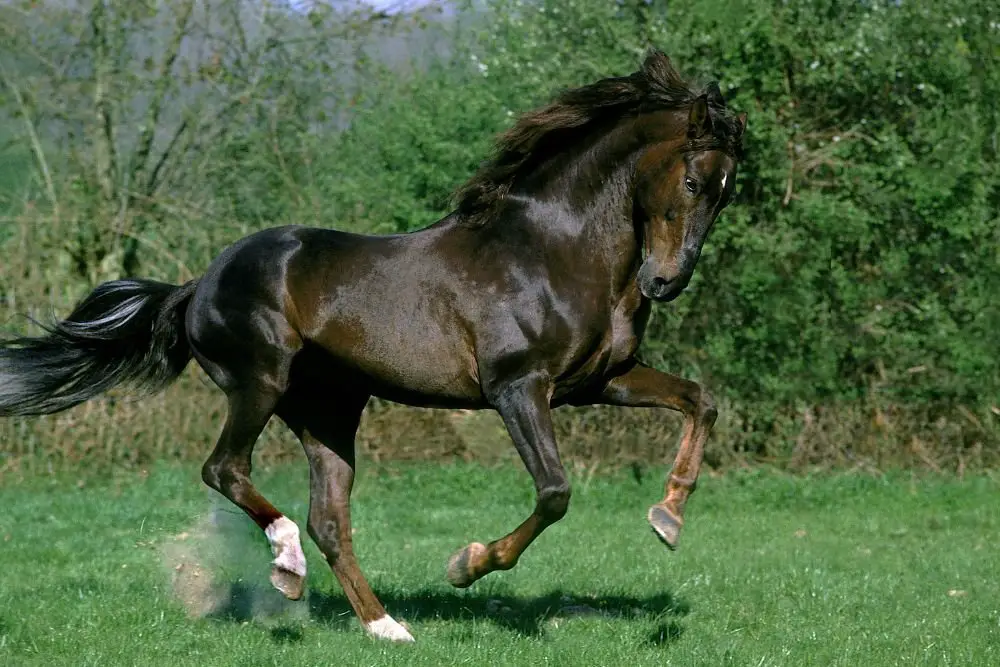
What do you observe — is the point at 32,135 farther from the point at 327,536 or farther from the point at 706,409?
the point at 706,409

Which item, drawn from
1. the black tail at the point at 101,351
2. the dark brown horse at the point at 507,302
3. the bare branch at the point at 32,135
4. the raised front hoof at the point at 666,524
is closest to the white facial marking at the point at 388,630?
the dark brown horse at the point at 507,302

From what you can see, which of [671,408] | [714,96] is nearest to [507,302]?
[671,408]

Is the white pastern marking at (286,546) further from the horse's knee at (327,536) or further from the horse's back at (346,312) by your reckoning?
the horse's back at (346,312)

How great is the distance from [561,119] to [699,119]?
736 mm

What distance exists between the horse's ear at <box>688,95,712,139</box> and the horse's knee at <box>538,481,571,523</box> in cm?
153

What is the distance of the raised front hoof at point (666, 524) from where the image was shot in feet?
16.7

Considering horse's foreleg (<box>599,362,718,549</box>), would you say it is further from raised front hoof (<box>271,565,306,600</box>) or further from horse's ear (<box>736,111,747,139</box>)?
raised front hoof (<box>271,565,306,600</box>)

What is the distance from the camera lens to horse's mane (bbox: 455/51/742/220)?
18.6ft

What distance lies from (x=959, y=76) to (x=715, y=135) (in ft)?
26.4

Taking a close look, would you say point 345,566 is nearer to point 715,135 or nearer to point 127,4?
point 715,135

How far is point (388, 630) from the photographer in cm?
572

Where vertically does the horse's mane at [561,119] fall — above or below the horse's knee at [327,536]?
above

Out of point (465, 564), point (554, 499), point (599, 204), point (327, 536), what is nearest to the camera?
point (554, 499)

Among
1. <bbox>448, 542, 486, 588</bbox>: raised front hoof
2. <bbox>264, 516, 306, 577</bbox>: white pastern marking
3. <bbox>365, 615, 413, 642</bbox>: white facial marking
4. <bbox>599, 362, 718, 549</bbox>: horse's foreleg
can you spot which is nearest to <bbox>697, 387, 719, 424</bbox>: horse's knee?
<bbox>599, 362, 718, 549</bbox>: horse's foreleg
